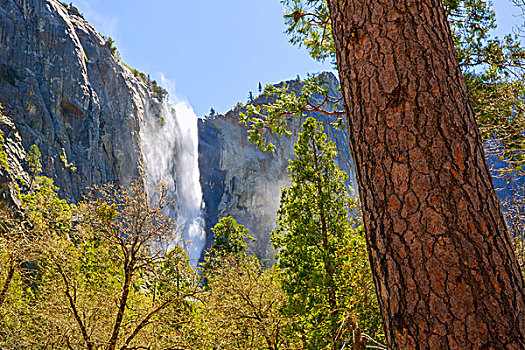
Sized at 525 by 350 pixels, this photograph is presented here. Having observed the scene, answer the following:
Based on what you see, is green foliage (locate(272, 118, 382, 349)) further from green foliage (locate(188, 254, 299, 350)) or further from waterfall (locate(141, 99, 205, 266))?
waterfall (locate(141, 99, 205, 266))

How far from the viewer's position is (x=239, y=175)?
6169 cm

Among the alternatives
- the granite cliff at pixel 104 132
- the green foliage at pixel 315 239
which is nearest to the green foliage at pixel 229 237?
the granite cliff at pixel 104 132

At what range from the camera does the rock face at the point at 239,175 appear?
58156 mm

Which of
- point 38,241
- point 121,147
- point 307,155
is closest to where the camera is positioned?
point 38,241

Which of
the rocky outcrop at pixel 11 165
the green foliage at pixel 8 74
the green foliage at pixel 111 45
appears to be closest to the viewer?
the rocky outcrop at pixel 11 165

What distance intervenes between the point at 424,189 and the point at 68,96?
4481 cm

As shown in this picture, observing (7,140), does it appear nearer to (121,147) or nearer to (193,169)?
(121,147)

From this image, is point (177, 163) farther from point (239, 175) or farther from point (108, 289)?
point (108, 289)

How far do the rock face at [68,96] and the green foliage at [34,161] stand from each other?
36.6 inches

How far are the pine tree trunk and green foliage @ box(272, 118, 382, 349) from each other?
752 cm

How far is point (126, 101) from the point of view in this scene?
47.8 m

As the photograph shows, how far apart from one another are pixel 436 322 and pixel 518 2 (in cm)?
575

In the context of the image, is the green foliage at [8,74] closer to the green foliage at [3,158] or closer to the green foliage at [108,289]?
the green foliage at [3,158]

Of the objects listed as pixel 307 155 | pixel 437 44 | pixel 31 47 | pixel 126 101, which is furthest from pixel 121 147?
pixel 437 44
